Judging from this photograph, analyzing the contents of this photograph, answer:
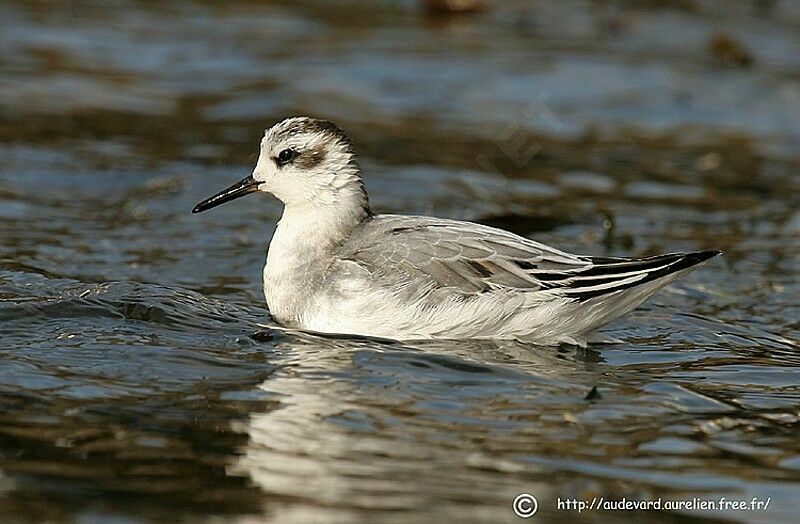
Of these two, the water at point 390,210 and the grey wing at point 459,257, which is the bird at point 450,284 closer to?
the grey wing at point 459,257

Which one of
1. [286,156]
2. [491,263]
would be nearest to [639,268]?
[491,263]

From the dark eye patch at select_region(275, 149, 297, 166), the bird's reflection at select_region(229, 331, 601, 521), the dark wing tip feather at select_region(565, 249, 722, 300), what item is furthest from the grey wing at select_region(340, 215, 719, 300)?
the dark eye patch at select_region(275, 149, 297, 166)

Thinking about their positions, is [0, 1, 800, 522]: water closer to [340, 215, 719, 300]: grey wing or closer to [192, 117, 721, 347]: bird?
[192, 117, 721, 347]: bird

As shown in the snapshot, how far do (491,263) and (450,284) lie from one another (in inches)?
10.2

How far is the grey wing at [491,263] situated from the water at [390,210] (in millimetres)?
369

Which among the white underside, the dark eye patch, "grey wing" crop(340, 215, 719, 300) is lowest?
the white underside

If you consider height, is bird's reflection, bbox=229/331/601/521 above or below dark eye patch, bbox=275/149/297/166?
below

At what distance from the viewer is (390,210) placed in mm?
11500

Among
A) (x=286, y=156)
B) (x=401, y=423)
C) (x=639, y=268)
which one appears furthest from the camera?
(x=286, y=156)

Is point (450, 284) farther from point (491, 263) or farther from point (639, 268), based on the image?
point (639, 268)

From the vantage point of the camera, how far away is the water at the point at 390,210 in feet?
19.2

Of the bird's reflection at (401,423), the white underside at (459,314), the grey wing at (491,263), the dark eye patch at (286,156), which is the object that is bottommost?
the bird's reflection at (401,423)

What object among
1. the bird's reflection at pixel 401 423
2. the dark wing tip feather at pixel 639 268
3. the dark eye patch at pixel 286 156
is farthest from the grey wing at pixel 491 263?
the dark eye patch at pixel 286 156

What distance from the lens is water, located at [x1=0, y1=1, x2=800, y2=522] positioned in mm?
5840
